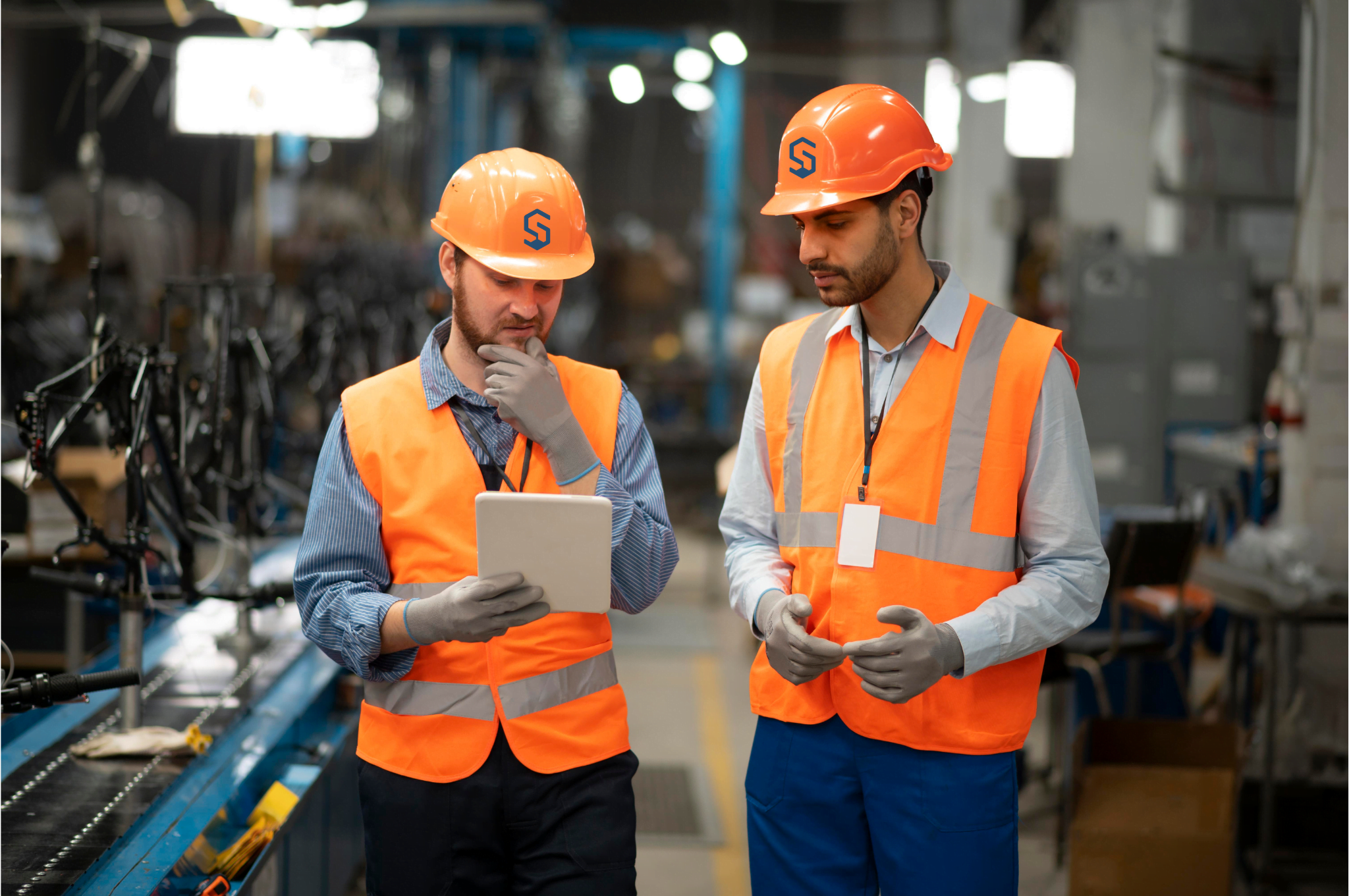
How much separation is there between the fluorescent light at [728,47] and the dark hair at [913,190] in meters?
8.03

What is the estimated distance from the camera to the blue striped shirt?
182 cm

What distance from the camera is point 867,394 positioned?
2020mm

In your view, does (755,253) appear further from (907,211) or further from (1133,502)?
(907,211)

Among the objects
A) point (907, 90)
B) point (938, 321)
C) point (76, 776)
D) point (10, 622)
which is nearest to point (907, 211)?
point (938, 321)

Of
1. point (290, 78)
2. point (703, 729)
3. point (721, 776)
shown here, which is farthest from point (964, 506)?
point (290, 78)

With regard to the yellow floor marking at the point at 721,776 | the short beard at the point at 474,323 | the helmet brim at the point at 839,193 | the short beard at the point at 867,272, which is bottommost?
the yellow floor marking at the point at 721,776

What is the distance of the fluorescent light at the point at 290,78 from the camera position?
21.7 feet

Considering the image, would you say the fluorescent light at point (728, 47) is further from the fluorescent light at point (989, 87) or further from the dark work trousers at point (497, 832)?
the dark work trousers at point (497, 832)

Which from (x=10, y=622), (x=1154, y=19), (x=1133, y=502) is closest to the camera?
(x=10, y=622)

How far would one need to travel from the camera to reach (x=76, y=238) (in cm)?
961

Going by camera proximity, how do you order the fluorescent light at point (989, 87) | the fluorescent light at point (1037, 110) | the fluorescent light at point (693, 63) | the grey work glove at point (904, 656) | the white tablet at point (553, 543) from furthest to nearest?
1. the fluorescent light at point (1037, 110)
2. the fluorescent light at point (693, 63)
3. the fluorescent light at point (989, 87)
4. the grey work glove at point (904, 656)
5. the white tablet at point (553, 543)

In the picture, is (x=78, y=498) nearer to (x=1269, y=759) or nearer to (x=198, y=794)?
(x=198, y=794)

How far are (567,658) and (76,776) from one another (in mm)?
1207

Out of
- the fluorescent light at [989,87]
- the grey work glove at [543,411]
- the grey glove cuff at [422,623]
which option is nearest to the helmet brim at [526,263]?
the grey work glove at [543,411]
